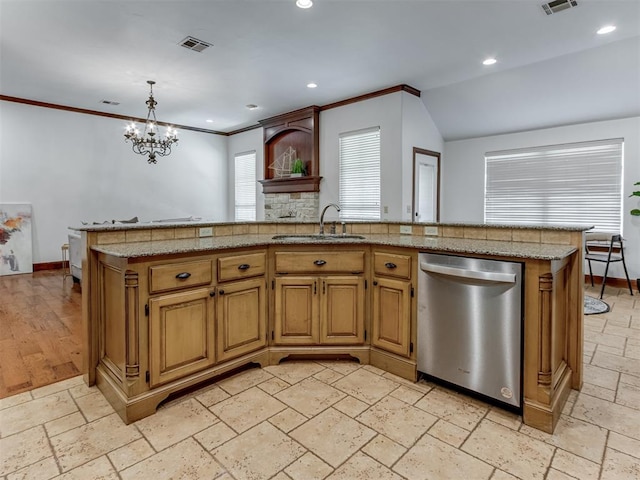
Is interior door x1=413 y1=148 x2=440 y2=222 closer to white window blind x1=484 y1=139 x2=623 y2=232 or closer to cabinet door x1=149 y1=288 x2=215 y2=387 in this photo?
white window blind x1=484 y1=139 x2=623 y2=232

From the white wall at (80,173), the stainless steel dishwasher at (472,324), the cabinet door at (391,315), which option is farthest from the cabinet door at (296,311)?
the white wall at (80,173)

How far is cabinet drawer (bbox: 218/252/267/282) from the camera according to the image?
2417mm

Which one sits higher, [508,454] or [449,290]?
[449,290]

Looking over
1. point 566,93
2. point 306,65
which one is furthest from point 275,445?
point 566,93

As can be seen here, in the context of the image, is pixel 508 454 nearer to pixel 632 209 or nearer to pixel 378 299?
pixel 378 299

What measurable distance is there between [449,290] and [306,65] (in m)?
3.30

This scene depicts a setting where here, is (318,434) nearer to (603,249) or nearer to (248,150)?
(603,249)

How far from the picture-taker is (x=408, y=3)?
119 inches

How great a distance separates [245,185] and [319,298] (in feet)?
19.3

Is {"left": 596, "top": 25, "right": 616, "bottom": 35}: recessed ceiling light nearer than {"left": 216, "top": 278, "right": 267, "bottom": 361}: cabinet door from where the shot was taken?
No

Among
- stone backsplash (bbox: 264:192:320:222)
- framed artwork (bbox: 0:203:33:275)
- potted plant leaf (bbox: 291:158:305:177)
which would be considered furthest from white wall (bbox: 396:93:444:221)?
framed artwork (bbox: 0:203:33:275)

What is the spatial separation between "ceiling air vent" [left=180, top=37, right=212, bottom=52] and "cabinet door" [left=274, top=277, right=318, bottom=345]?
2.71 m

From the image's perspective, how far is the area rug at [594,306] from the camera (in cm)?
402

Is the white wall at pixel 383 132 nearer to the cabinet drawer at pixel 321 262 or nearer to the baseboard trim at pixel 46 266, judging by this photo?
the cabinet drawer at pixel 321 262
